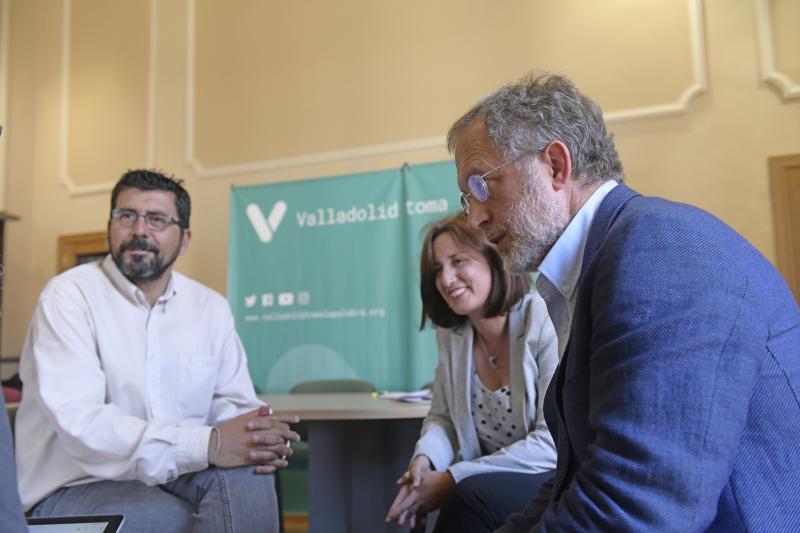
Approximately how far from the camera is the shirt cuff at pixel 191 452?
168 cm

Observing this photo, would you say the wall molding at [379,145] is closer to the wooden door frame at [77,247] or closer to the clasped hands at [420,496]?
the wooden door frame at [77,247]

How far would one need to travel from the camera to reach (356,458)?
2.50 metres

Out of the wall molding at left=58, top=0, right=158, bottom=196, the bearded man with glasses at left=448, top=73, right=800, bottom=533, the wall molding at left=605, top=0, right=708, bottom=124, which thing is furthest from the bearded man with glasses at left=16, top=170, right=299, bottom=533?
the wall molding at left=58, top=0, right=158, bottom=196

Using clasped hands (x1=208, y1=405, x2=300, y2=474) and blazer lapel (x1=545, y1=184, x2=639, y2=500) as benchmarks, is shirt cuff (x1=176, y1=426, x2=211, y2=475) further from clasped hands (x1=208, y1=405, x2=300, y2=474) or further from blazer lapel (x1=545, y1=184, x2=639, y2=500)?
blazer lapel (x1=545, y1=184, x2=639, y2=500)

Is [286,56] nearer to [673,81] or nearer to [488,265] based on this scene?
[673,81]

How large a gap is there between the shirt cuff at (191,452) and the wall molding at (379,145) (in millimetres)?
3382

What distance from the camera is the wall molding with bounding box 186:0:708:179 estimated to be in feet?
13.5

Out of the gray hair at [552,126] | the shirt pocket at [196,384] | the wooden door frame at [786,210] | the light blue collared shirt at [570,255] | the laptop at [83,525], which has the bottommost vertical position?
the laptop at [83,525]

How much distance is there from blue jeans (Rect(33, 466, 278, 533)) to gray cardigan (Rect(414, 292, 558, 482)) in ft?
1.56

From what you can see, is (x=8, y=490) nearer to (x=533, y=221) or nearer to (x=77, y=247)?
(x=533, y=221)

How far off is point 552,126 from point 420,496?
43.6 inches

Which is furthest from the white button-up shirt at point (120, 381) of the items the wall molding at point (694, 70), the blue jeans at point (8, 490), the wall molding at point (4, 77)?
the wall molding at point (4, 77)

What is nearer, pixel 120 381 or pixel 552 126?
pixel 552 126

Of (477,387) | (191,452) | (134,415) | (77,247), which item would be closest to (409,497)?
(477,387)
